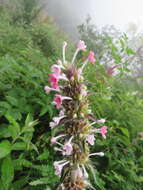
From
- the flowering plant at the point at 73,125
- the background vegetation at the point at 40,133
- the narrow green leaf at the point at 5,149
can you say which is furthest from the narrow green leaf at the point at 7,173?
the flowering plant at the point at 73,125

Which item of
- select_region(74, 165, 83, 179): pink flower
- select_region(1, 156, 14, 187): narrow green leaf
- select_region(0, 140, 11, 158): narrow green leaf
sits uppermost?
select_region(0, 140, 11, 158): narrow green leaf

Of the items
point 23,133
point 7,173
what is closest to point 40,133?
point 23,133

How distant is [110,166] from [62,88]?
35.1 inches

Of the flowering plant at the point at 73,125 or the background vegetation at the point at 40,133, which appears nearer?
the flowering plant at the point at 73,125

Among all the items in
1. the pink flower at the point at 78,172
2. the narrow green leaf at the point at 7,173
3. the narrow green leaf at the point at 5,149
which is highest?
the narrow green leaf at the point at 5,149

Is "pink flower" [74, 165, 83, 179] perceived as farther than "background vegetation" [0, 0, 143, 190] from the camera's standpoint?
No

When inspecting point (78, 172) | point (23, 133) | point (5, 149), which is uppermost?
point (23, 133)

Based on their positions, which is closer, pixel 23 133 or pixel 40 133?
pixel 23 133

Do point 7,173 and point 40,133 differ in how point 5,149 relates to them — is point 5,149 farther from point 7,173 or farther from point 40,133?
point 40,133

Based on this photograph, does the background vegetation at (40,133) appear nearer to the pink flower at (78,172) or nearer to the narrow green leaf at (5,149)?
the narrow green leaf at (5,149)

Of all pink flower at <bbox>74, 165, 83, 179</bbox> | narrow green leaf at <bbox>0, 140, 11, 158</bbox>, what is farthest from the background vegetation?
pink flower at <bbox>74, 165, 83, 179</bbox>

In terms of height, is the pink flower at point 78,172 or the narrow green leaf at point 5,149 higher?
the narrow green leaf at point 5,149

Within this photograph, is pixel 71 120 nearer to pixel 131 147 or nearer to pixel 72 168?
pixel 72 168

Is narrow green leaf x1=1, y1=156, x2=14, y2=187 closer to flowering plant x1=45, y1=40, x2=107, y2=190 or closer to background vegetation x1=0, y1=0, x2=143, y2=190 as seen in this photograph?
background vegetation x1=0, y1=0, x2=143, y2=190
